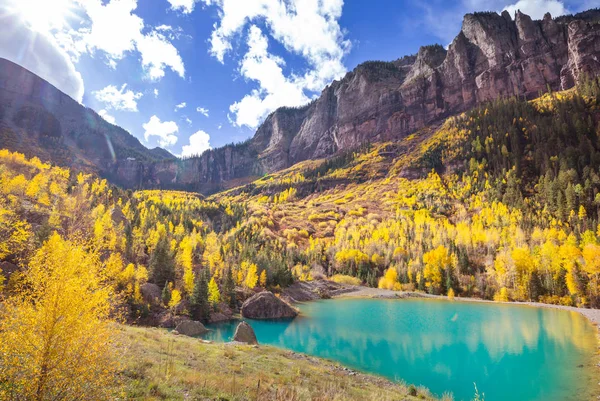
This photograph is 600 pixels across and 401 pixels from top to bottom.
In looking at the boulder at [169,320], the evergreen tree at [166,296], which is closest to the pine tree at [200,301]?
the boulder at [169,320]

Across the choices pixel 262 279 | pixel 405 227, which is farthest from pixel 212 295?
pixel 405 227

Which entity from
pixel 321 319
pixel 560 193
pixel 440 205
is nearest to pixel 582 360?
pixel 321 319

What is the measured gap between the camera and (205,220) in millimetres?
166875

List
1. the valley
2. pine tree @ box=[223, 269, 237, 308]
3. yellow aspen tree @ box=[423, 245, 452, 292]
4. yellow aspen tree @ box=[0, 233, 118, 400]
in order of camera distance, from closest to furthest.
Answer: yellow aspen tree @ box=[0, 233, 118, 400], the valley, pine tree @ box=[223, 269, 237, 308], yellow aspen tree @ box=[423, 245, 452, 292]

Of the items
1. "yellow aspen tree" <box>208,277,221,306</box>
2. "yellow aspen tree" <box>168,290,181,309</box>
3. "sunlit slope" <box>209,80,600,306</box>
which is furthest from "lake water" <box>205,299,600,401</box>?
"sunlit slope" <box>209,80,600,306</box>

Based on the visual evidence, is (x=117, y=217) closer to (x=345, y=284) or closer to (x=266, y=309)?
(x=266, y=309)

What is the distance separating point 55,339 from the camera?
827 centimetres

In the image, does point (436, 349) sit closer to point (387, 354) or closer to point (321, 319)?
point (387, 354)

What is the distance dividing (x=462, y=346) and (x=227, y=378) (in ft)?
109

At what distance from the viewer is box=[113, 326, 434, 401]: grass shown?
12.0 m

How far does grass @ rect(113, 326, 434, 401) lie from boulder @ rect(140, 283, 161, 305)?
93.6 feet

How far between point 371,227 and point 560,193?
2932 inches

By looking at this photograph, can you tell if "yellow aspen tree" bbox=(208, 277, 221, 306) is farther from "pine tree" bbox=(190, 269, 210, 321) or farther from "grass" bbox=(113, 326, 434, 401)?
"grass" bbox=(113, 326, 434, 401)

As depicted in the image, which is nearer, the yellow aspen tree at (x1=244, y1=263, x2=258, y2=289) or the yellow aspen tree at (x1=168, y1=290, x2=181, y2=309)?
the yellow aspen tree at (x1=168, y1=290, x2=181, y2=309)
